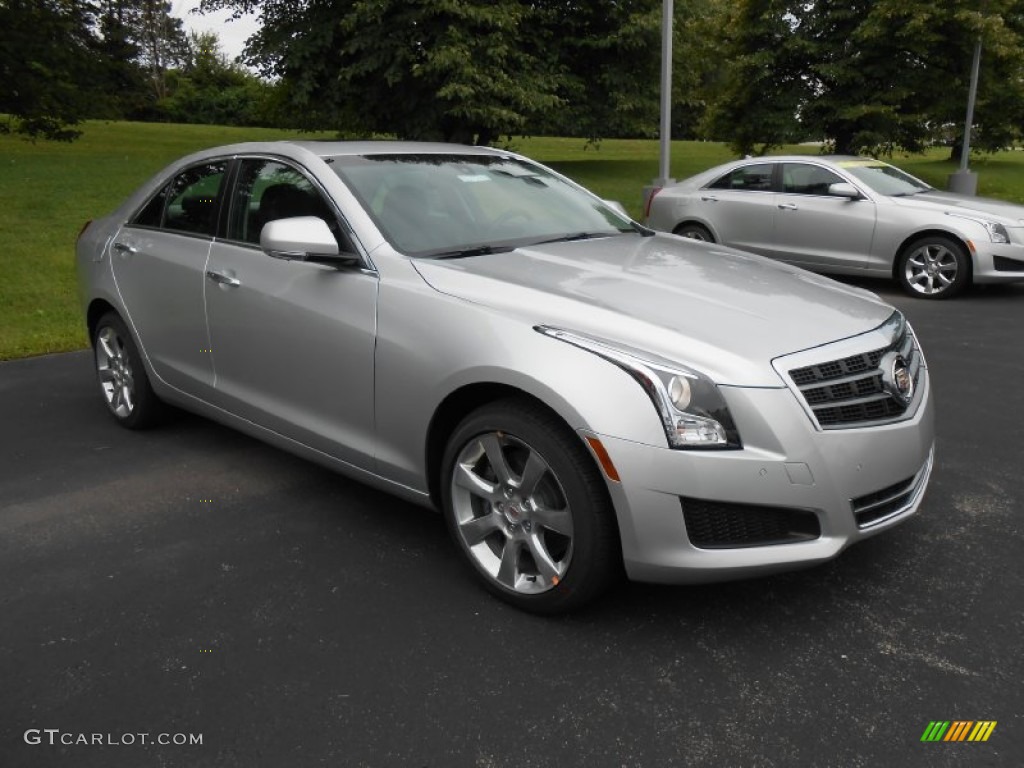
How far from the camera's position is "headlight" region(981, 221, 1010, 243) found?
362 inches

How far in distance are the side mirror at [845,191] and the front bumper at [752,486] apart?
303 inches

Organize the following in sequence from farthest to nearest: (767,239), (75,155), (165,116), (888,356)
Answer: (165,116) < (75,155) < (767,239) < (888,356)

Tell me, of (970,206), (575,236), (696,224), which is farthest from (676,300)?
(696,224)

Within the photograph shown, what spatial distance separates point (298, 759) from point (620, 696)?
37.0 inches

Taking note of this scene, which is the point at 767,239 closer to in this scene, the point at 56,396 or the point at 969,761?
the point at 56,396

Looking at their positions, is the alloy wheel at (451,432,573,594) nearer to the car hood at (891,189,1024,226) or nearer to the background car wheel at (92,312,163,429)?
the background car wheel at (92,312,163,429)

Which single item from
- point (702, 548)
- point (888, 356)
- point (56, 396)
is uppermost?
point (888, 356)

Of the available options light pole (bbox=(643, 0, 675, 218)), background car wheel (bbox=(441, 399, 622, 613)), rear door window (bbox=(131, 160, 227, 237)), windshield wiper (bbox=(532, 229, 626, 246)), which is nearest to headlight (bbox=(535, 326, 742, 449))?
background car wheel (bbox=(441, 399, 622, 613))

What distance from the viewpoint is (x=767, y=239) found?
10664mm

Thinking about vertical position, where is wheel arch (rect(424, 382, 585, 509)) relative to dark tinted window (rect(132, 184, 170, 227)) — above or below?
below

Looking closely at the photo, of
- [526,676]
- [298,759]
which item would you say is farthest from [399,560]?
[298,759]

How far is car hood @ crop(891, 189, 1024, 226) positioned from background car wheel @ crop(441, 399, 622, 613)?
7.90 metres

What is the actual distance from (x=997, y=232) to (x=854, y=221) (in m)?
1.39

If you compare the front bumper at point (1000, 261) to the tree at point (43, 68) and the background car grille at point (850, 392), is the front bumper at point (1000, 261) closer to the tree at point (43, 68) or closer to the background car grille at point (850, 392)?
the background car grille at point (850, 392)
